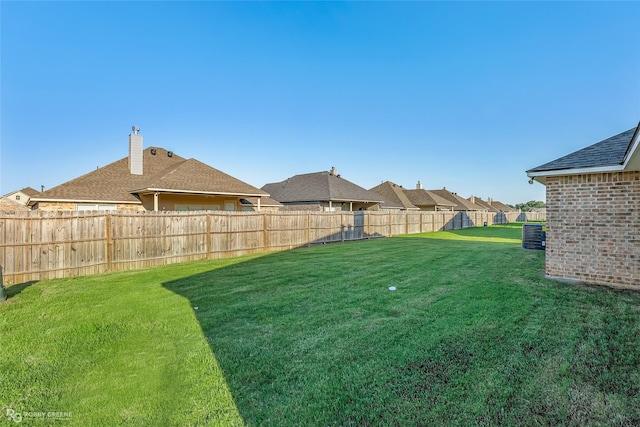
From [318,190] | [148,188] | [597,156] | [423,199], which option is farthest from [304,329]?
[423,199]

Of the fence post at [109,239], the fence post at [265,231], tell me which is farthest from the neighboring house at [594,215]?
the fence post at [109,239]

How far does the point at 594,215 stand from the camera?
6492 mm

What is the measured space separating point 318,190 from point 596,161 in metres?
20.5

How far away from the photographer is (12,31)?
8.72 meters

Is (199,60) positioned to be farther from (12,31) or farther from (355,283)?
(355,283)

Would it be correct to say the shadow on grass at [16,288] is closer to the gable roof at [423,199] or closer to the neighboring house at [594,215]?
the neighboring house at [594,215]

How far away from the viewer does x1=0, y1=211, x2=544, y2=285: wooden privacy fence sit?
780 cm

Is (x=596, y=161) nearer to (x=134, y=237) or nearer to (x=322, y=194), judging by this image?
(x=134, y=237)

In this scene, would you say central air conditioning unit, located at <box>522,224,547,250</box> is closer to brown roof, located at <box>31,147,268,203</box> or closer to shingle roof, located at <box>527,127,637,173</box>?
shingle roof, located at <box>527,127,637,173</box>

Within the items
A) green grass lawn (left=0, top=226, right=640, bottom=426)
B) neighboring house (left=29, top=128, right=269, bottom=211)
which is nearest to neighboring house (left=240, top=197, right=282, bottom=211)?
neighboring house (left=29, top=128, right=269, bottom=211)

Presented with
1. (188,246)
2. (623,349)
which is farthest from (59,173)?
(623,349)

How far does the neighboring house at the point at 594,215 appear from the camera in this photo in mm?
6141

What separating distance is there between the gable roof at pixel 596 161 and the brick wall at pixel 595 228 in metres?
0.28

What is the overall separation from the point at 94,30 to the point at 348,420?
1423cm
